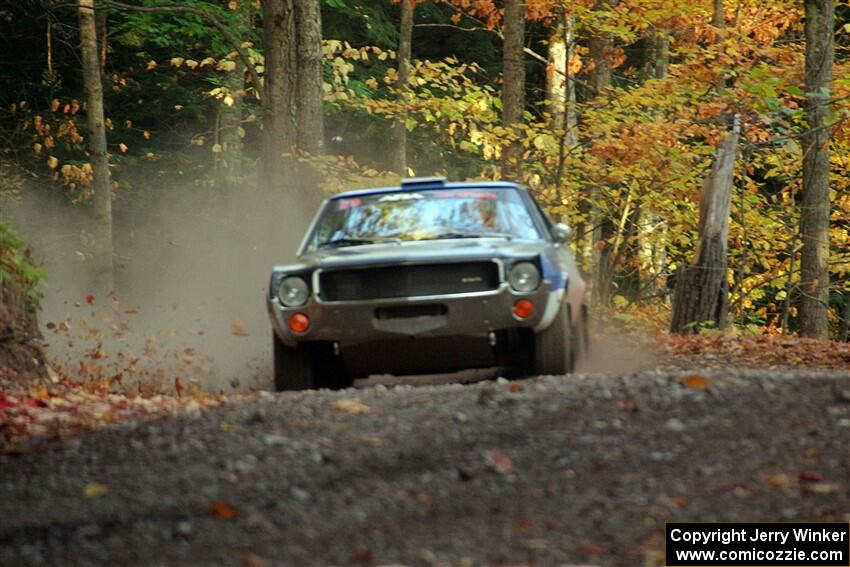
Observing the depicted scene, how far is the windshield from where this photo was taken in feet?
34.4

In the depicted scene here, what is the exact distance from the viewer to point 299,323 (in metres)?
9.72

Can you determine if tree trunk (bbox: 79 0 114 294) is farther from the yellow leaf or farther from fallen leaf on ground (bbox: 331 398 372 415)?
the yellow leaf

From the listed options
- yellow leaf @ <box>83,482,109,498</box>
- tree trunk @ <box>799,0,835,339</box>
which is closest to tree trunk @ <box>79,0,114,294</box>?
tree trunk @ <box>799,0,835,339</box>

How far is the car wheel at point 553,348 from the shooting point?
979 cm

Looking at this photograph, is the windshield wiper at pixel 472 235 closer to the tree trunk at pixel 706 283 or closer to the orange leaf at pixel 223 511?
the orange leaf at pixel 223 511

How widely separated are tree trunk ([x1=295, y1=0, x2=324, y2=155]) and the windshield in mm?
9290

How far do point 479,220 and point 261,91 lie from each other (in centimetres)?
1095

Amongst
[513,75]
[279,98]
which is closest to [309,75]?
[279,98]

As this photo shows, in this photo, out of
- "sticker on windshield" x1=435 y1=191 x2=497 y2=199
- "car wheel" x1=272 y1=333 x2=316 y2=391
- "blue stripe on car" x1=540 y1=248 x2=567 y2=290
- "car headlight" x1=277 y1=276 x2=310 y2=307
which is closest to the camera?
"blue stripe on car" x1=540 y1=248 x2=567 y2=290

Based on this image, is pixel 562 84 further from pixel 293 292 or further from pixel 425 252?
pixel 293 292

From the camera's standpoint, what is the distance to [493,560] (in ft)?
16.9

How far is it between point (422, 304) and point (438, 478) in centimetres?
345

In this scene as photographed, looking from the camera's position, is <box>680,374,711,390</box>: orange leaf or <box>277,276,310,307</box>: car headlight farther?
<box>277,276,310,307</box>: car headlight

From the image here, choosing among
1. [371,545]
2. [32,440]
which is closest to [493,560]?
[371,545]
